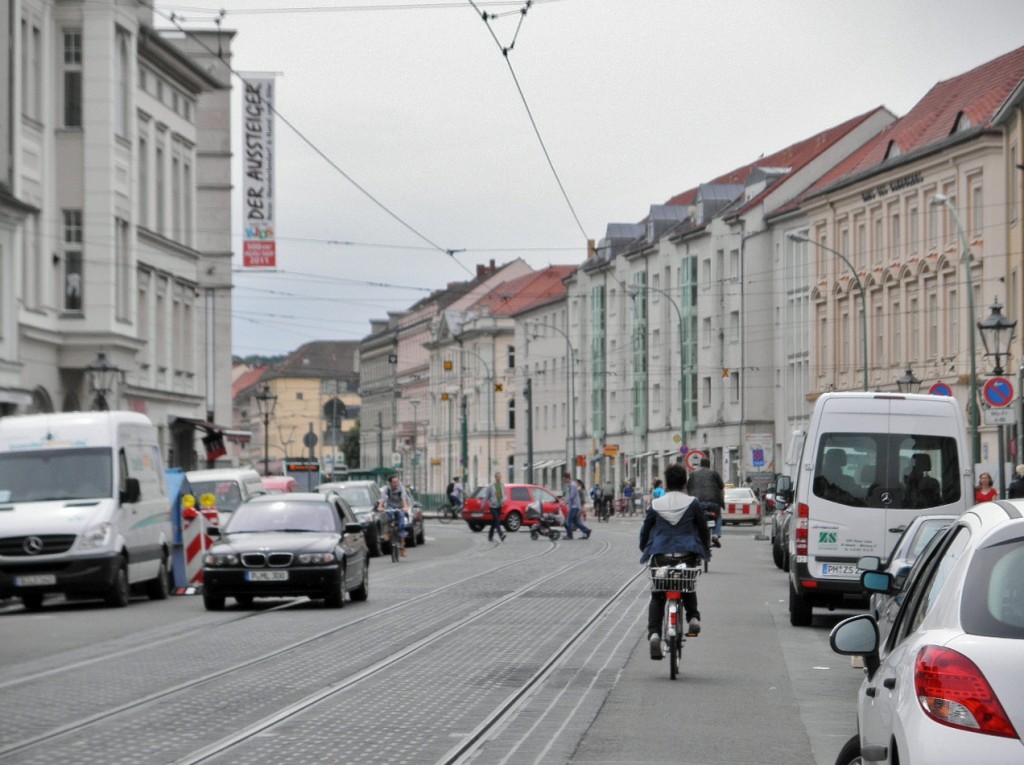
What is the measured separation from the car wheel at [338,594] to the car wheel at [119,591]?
2.95m

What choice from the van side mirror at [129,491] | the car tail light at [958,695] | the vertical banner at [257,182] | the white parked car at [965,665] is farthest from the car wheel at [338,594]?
the vertical banner at [257,182]

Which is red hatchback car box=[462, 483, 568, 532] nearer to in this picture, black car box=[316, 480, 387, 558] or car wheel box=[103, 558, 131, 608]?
black car box=[316, 480, 387, 558]

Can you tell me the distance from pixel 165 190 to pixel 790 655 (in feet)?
137

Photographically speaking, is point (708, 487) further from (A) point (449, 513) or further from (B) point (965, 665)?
(A) point (449, 513)

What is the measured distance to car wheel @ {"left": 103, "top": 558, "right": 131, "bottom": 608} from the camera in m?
25.1

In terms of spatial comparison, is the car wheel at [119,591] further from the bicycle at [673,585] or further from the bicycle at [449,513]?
the bicycle at [449,513]

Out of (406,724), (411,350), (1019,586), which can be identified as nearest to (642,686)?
(406,724)

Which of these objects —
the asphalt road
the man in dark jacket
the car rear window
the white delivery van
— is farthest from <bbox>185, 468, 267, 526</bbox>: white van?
the car rear window

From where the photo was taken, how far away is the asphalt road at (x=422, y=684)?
1090 centimetres

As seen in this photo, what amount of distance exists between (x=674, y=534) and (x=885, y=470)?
577 cm

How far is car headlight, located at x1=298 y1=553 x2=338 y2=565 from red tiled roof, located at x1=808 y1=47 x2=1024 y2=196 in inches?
1620

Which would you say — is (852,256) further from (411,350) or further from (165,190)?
(411,350)

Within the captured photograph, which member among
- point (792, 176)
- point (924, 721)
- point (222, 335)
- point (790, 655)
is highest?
point (792, 176)

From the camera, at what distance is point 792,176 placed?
85.0m
